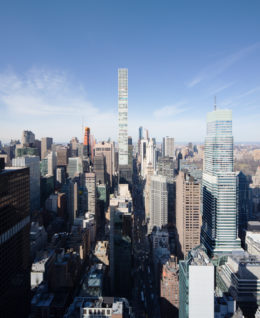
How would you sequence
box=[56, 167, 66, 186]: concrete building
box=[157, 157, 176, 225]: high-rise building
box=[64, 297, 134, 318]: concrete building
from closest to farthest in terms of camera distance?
box=[64, 297, 134, 318]: concrete building
box=[157, 157, 176, 225]: high-rise building
box=[56, 167, 66, 186]: concrete building

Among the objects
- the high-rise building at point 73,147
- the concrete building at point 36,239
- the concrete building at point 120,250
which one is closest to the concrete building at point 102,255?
the concrete building at point 120,250

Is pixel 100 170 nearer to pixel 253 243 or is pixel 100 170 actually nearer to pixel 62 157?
pixel 62 157

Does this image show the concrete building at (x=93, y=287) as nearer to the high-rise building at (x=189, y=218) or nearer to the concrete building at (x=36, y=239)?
the concrete building at (x=36, y=239)

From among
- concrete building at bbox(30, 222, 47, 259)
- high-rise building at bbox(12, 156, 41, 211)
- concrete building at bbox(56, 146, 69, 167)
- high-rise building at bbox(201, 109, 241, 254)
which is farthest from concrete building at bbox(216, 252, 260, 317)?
concrete building at bbox(56, 146, 69, 167)

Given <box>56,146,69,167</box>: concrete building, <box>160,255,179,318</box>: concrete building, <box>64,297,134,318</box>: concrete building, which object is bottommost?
<box>160,255,179,318</box>: concrete building

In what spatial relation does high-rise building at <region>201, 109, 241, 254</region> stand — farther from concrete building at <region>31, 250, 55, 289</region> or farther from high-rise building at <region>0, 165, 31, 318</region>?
high-rise building at <region>0, 165, 31, 318</region>

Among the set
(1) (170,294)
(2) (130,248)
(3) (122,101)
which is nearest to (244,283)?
(1) (170,294)

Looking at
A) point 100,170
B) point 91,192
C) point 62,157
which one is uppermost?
point 62,157
